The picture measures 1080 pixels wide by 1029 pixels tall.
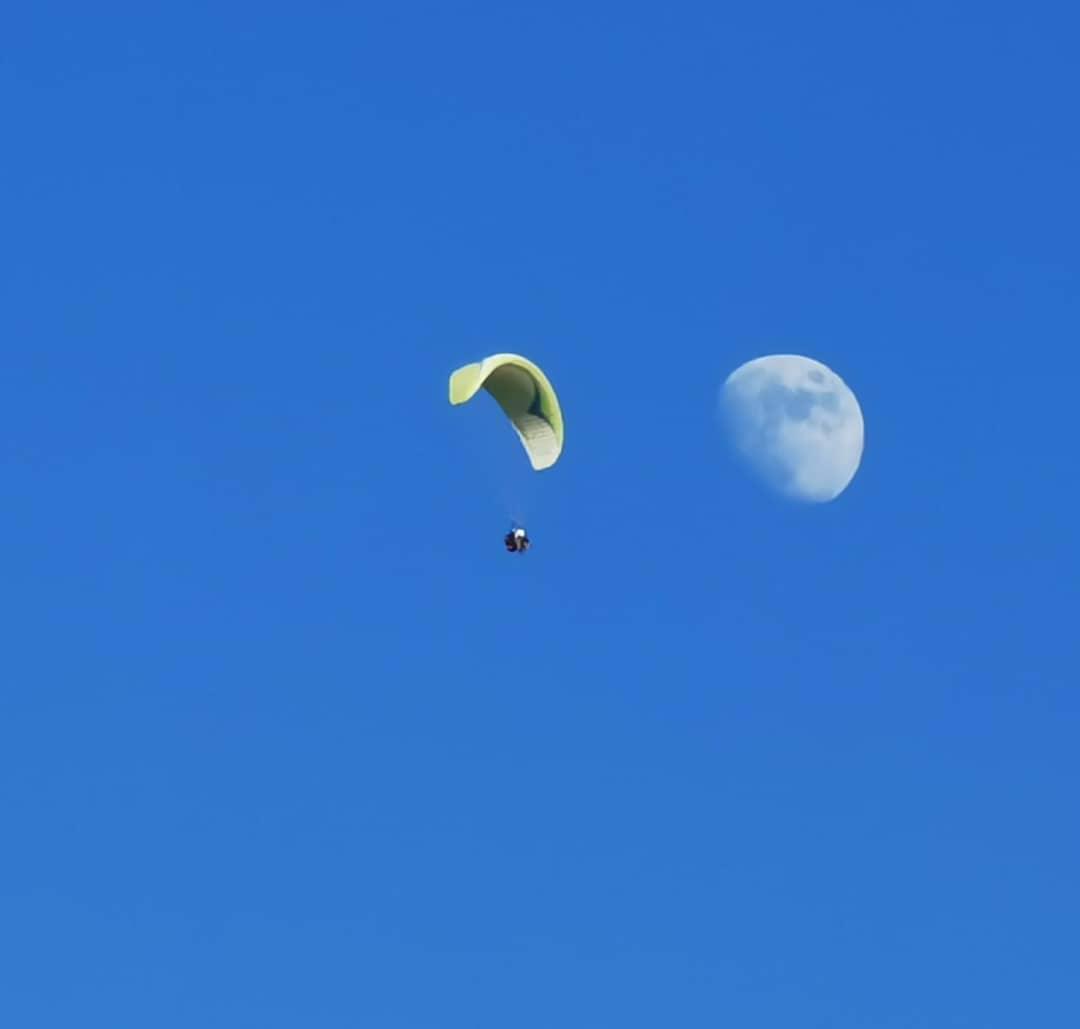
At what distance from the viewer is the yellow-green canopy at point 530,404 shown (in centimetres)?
11188

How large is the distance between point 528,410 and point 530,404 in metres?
0.36

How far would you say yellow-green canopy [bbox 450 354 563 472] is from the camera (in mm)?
111875

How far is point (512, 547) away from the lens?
113 metres

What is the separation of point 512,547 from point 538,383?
4854 mm

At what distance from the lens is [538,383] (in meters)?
112

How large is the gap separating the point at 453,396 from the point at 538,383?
645 cm

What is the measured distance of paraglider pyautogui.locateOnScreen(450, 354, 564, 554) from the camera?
4417 inches

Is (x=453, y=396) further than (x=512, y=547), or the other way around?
(x=512, y=547)

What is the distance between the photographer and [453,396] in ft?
349

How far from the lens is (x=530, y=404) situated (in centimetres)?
11381

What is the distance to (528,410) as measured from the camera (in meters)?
114

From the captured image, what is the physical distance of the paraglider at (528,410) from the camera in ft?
368

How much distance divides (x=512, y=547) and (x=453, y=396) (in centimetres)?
814
